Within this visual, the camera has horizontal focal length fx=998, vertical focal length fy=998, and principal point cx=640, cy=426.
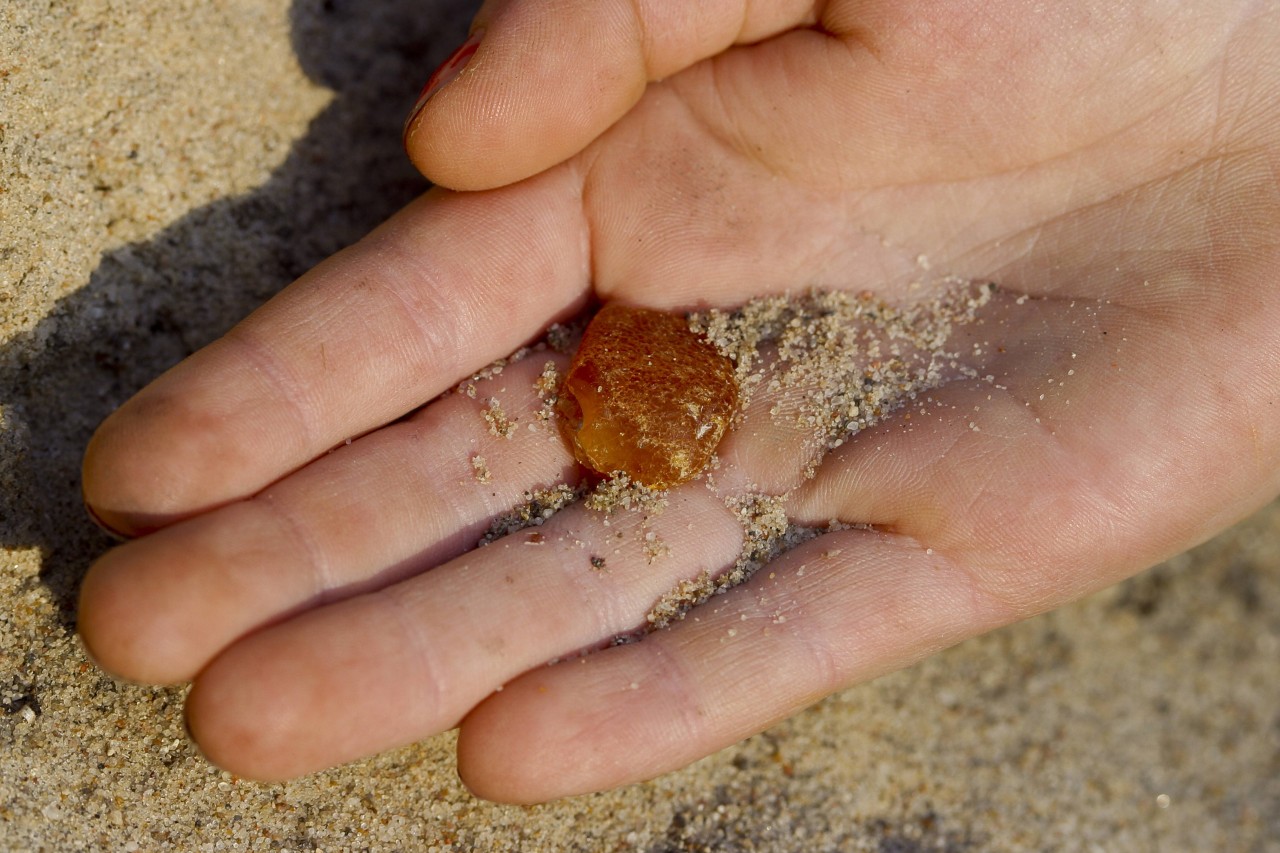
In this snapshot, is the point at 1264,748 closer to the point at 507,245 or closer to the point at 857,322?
the point at 857,322

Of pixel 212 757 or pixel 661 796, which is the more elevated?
pixel 212 757

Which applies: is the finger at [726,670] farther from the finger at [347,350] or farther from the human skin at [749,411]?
the finger at [347,350]

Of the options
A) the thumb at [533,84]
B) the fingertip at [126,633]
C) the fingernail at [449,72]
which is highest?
the fingernail at [449,72]

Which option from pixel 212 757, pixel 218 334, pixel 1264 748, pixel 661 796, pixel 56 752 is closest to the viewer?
pixel 212 757

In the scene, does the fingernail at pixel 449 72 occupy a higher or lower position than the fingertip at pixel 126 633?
higher

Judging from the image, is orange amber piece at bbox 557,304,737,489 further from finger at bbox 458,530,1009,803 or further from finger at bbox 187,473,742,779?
finger at bbox 458,530,1009,803

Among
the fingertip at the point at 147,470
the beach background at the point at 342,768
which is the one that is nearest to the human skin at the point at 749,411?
the fingertip at the point at 147,470

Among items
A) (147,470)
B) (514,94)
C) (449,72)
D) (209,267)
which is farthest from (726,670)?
(209,267)

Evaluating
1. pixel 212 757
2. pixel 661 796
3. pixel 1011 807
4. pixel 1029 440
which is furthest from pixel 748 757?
pixel 212 757
